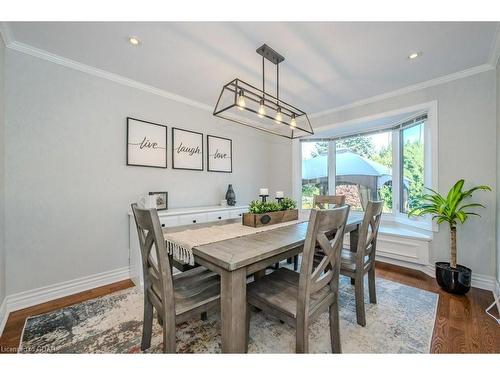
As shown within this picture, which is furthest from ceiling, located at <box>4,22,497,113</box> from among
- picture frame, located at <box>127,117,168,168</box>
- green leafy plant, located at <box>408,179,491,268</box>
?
green leafy plant, located at <box>408,179,491,268</box>

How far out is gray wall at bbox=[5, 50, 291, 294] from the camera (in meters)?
A: 1.90

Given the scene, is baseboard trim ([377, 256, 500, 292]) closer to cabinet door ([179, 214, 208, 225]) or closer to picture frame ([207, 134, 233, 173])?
cabinet door ([179, 214, 208, 225])

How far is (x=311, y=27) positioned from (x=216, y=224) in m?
1.89

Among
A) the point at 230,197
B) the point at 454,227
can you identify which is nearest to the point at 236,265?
the point at 230,197

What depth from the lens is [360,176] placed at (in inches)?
147

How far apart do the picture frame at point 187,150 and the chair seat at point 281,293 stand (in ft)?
7.00

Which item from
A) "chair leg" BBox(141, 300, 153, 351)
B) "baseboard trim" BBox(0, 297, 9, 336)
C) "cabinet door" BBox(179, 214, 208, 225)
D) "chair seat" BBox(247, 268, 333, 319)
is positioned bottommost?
"baseboard trim" BBox(0, 297, 9, 336)

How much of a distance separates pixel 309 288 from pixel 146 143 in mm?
2544

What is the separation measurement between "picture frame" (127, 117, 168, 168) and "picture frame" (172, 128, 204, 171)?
14 cm

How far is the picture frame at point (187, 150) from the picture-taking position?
2.96 m

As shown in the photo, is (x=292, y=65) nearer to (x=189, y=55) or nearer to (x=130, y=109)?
(x=189, y=55)

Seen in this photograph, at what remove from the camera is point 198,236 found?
1.52 m

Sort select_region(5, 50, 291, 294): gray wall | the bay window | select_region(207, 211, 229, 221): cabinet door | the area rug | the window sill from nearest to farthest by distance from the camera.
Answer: the area rug
select_region(5, 50, 291, 294): gray wall
the window sill
select_region(207, 211, 229, 221): cabinet door
the bay window
